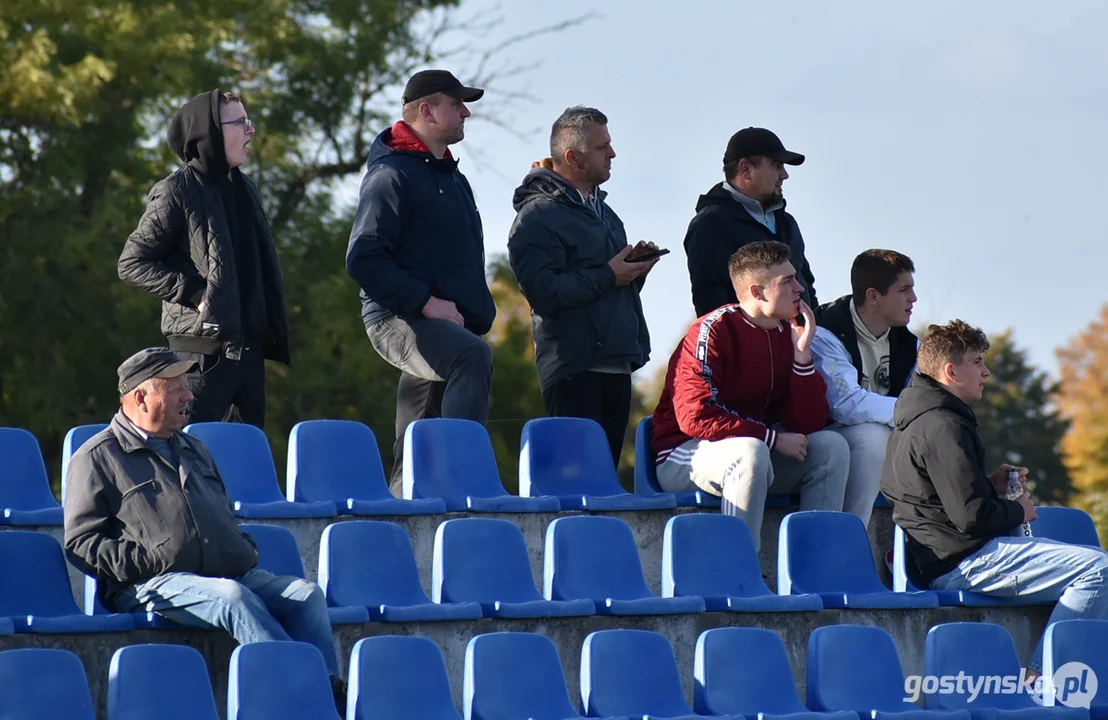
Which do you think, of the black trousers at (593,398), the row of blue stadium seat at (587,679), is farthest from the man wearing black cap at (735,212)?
the row of blue stadium seat at (587,679)

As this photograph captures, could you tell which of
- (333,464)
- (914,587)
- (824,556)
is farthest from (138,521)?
(914,587)

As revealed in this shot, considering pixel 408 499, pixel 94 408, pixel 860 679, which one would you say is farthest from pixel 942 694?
pixel 94 408

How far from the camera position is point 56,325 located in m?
13.2

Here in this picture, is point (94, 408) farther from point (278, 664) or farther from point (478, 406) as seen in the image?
point (278, 664)

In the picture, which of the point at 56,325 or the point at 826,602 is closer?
the point at 826,602

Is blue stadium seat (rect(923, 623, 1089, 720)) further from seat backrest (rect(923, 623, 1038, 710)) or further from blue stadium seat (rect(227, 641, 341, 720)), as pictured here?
blue stadium seat (rect(227, 641, 341, 720))

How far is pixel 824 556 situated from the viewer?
218 inches

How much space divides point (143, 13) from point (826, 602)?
33.0 feet

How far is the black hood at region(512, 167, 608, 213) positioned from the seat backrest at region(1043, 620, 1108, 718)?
2.22m

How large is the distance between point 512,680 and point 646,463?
170 cm

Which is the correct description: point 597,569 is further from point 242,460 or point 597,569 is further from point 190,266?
point 190,266

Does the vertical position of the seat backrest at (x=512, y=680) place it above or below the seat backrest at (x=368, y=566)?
below

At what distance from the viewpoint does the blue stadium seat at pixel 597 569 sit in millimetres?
5098

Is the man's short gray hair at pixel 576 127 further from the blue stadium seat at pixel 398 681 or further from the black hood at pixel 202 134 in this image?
the blue stadium seat at pixel 398 681
